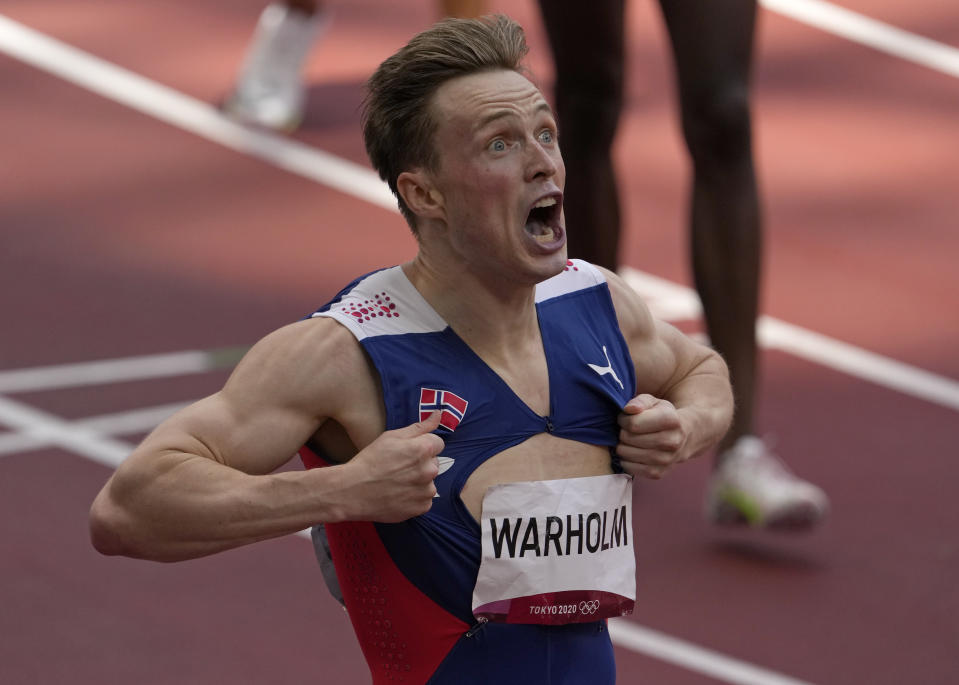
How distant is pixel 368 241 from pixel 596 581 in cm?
459

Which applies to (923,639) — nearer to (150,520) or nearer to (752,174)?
(752,174)

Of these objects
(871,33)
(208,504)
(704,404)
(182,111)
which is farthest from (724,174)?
(871,33)

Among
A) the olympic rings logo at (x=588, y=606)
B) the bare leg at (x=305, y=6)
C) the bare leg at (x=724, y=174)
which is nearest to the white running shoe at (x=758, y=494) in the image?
the bare leg at (x=724, y=174)

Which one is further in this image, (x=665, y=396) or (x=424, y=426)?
(x=665, y=396)

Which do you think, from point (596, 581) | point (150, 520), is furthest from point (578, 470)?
point (150, 520)

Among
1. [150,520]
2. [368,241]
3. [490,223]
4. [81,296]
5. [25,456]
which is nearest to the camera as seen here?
[150,520]

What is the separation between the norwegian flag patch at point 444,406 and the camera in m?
2.69

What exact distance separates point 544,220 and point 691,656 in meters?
2.26

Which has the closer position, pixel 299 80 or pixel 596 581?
pixel 596 581

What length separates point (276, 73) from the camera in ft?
26.9

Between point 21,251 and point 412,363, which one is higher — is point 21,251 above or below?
below

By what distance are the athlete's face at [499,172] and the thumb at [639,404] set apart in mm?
272

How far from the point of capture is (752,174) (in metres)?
5.11

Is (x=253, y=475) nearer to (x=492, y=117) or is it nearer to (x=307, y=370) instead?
(x=307, y=370)
